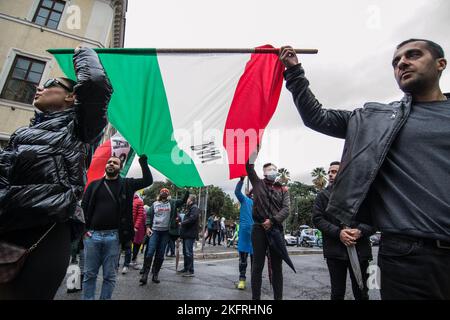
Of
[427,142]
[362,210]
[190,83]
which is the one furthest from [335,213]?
[190,83]

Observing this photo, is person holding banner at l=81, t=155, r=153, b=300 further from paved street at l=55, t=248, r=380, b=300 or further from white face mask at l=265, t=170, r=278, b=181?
white face mask at l=265, t=170, r=278, b=181

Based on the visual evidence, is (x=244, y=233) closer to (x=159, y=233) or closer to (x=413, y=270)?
(x=159, y=233)

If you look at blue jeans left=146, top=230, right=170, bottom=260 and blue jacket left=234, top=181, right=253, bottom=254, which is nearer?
blue jacket left=234, top=181, right=253, bottom=254

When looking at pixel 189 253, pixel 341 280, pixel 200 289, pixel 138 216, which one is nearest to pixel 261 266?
pixel 341 280

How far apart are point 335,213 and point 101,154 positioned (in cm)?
349

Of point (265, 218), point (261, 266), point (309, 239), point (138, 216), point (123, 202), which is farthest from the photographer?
point (309, 239)

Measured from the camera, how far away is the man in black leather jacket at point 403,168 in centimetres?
129

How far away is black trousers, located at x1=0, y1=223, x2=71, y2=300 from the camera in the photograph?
1558mm

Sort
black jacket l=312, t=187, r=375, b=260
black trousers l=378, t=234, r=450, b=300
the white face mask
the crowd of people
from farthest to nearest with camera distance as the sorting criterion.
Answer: the white face mask
black jacket l=312, t=187, r=375, b=260
the crowd of people
black trousers l=378, t=234, r=450, b=300

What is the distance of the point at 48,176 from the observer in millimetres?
1715

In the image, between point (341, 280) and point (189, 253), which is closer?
point (341, 280)

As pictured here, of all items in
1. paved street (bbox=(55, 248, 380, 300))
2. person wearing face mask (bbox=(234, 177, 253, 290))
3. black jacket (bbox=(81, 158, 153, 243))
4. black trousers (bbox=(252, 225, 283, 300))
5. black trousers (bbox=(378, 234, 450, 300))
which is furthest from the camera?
person wearing face mask (bbox=(234, 177, 253, 290))

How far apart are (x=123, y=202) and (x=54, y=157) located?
6.88 ft

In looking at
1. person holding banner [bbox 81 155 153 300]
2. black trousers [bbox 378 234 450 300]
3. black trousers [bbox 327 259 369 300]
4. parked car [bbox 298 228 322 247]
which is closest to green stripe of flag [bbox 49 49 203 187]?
person holding banner [bbox 81 155 153 300]
